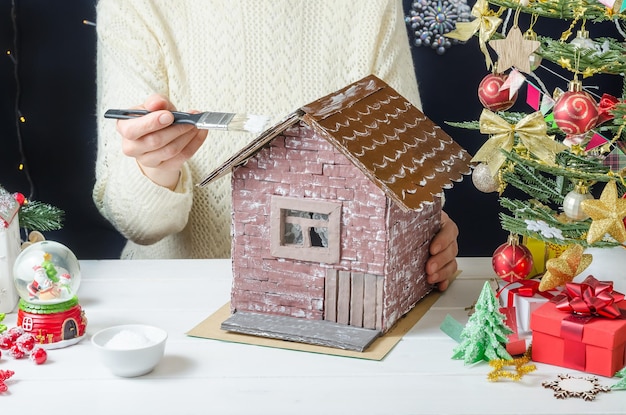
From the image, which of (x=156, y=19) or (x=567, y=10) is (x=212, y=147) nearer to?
(x=156, y=19)

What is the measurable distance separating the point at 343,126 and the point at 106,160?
0.83m

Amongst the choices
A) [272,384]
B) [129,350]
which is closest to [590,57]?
[272,384]

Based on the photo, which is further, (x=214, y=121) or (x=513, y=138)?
(x=214, y=121)

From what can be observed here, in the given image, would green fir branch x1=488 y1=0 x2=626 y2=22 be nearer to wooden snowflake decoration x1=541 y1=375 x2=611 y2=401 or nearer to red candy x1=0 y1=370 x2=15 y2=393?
wooden snowflake decoration x1=541 y1=375 x2=611 y2=401

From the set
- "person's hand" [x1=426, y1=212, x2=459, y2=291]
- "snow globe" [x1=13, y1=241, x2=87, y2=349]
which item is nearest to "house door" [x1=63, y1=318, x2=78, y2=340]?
"snow globe" [x1=13, y1=241, x2=87, y2=349]

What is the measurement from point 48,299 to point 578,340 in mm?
737

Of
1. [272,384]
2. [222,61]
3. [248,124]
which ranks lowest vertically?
[272,384]

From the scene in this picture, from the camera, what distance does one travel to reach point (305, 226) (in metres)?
1.20

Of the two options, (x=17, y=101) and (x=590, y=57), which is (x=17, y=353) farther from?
(x=17, y=101)

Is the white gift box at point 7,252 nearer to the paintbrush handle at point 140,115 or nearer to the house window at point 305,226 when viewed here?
the paintbrush handle at point 140,115

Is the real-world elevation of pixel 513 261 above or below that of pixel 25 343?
above

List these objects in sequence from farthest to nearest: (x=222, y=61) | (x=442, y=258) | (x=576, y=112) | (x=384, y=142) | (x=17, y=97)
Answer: (x=17, y=97) → (x=222, y=61) → (x=442, y=258) → (x=384, y=142) → (x=576, y=112)

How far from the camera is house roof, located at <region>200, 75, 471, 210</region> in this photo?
44.4 inches

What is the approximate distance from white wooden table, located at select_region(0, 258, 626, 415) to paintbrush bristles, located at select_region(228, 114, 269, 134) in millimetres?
300
